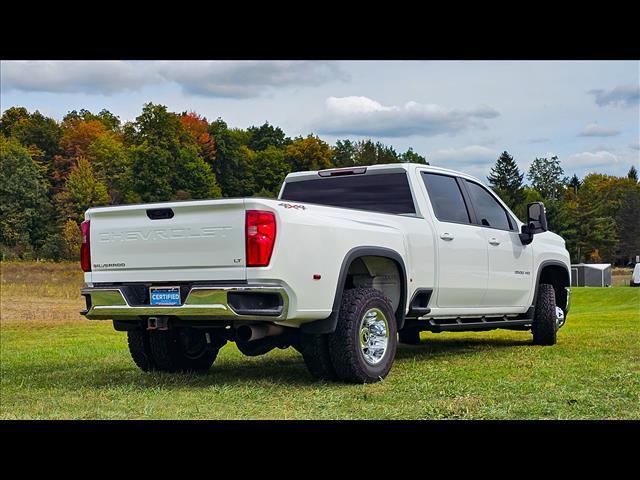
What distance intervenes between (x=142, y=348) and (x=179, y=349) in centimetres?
37

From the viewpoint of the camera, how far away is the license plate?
7449 millimetres

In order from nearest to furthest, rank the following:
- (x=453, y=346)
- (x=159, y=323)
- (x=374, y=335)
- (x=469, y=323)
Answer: (x=159, y=323)
(x=374, y=335)
(x=469, y=323)
(x=453, y=346)

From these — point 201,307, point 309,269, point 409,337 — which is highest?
point 309,269

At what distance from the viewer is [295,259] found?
711cm

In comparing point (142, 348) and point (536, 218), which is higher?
point (536, 218)

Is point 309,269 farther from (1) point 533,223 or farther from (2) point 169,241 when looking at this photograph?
(1) point 533,223

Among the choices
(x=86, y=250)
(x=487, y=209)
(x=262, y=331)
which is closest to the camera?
(x=262, y=331)

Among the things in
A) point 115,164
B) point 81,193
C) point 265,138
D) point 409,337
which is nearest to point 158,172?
point 115,164

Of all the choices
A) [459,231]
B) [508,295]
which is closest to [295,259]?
[459,231]

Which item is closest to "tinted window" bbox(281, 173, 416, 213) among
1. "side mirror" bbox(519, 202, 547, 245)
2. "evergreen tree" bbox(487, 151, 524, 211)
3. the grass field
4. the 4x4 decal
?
the grass field

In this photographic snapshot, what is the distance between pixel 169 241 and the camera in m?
7.47

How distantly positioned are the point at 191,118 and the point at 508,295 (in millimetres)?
87337

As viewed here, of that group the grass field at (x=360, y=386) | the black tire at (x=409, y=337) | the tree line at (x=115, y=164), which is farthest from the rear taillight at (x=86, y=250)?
the tree line at (x=115, y=164)
